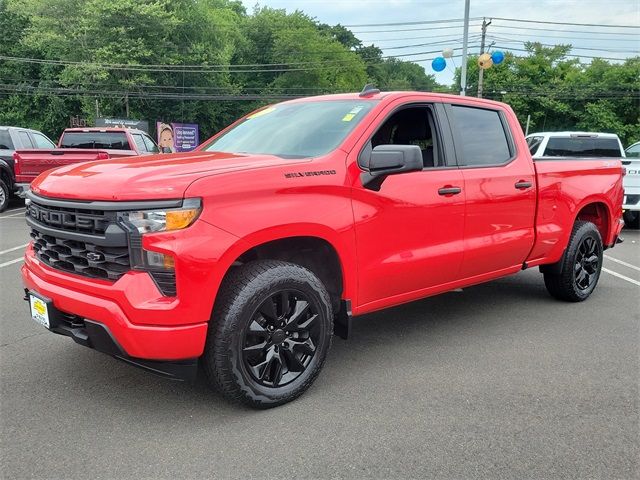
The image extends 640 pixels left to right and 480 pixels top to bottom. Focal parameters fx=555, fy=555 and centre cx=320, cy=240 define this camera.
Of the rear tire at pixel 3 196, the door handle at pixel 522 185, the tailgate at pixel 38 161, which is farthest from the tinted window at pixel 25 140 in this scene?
the door handle at pixel 522 185

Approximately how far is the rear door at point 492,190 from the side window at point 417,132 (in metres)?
0.19

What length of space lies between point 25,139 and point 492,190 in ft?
40.1

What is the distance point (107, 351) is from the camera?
9.69ft

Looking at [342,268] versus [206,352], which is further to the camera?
[342,268]

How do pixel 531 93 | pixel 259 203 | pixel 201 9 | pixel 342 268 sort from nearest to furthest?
pixel 259 203 → pixel 342 268 → pixel 531 93 → pixel 201 9

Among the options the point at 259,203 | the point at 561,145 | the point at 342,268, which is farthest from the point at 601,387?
the point at 561,145

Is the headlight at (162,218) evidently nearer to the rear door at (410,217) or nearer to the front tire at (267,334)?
the front tire at (267,334)

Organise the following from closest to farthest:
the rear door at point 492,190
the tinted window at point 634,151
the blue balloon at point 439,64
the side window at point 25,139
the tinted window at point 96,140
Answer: the rear door at point 492,190
the tinted window at point 634,151
the tinted window at point 96,140
the side window at point 25,139
the blue balloon at point 439,64

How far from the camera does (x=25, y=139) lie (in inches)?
517

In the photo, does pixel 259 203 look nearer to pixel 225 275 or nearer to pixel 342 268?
pixel 225 275

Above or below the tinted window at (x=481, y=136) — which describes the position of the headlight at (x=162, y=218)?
below

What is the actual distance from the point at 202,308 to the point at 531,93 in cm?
4530

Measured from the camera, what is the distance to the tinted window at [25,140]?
1298 centimetres

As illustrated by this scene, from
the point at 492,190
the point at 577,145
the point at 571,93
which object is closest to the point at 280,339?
the point at 492,190
